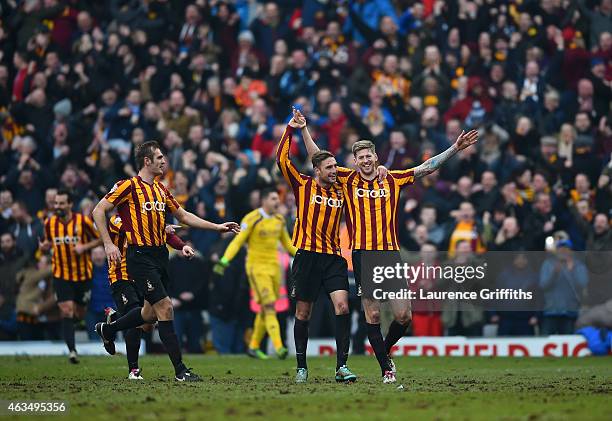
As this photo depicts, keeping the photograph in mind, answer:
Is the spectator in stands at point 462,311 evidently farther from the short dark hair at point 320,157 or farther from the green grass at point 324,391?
the short dark hair at point 320,157

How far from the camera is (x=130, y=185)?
13125 mm

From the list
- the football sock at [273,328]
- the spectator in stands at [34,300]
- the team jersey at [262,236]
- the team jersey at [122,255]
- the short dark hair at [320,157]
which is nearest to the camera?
the short dark hair at [320,157]

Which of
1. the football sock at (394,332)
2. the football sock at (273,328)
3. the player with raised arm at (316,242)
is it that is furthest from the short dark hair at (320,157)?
the football sock at (273,328)

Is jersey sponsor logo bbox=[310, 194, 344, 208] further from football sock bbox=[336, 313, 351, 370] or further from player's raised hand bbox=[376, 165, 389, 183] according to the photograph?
football sock bbox=[336, 313, 351, 370]

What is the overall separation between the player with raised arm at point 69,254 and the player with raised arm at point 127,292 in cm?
331

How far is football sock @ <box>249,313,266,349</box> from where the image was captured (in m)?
19.3

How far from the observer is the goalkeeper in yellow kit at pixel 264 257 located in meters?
18.9

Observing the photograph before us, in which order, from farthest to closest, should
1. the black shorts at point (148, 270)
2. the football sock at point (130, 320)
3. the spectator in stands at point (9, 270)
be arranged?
the spectator in stands at point (9, 270)
the football sock at point (130, 320)
the black shorts at point (148, 270)

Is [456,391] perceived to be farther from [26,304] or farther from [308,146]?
[26,304]

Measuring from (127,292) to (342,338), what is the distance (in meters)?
2.75

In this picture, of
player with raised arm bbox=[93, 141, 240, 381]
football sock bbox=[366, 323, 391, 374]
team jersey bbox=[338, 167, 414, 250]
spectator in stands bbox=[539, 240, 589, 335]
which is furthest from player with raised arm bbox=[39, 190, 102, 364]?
spectator in stands bbox=[539, 240, 589, 335]

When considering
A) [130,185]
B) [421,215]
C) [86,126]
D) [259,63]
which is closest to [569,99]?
[421,215]

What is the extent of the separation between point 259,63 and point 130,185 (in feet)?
38.3

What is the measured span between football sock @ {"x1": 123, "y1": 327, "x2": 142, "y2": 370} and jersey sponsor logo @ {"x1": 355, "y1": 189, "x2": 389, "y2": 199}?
321 cm
